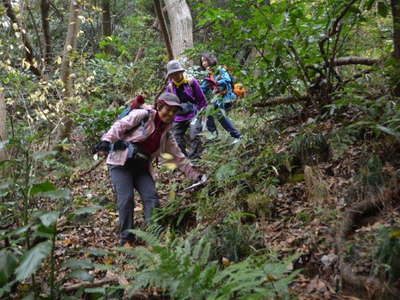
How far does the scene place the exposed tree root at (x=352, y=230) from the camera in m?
3.18

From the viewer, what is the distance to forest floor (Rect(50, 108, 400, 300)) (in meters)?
3.50

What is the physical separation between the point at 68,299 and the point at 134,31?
42.2 ft

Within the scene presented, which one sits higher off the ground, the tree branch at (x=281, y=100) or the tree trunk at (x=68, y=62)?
the tree trunk at (x=68, y=62)

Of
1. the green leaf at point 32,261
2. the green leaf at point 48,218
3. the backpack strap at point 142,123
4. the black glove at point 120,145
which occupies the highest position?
the backpack strap at point 142,123

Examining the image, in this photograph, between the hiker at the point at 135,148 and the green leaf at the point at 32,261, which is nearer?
the green leaf at the point at 32,261

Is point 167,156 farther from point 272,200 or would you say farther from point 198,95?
point 198,95

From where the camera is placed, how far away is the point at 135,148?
540cm

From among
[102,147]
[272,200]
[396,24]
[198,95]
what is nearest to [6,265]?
[102,147]

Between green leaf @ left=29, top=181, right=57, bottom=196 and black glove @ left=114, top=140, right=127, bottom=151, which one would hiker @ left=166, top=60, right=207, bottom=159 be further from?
green leaf @ left=29, top=181, right=57, bottom=196

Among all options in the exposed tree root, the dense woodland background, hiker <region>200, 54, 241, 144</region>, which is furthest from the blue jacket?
the exposed tree root

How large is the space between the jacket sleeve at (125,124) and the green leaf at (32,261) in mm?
2512

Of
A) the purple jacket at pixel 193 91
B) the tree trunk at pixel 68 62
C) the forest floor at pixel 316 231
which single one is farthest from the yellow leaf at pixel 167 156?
the tree trunk at pixel 68 62

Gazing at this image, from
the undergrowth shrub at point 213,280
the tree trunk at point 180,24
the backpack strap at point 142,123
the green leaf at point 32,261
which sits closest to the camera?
the green leaf at point 32,261

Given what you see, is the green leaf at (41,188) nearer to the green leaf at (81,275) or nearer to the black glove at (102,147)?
the green leaf at (81,275)
